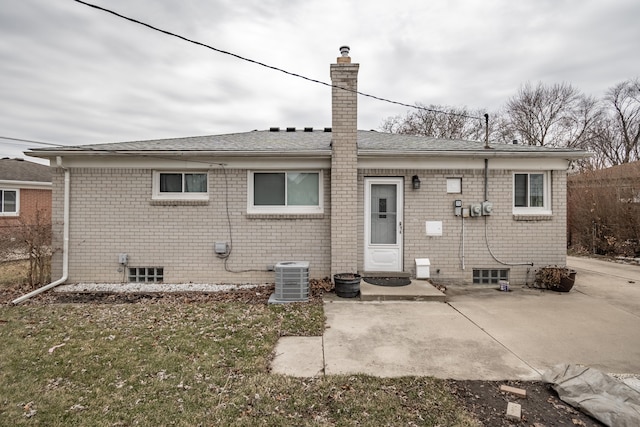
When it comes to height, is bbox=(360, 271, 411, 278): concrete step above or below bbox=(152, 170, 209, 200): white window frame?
below

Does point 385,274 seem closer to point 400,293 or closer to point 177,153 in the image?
point 400,293

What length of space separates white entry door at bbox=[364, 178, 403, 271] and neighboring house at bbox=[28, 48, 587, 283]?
0.07 ft

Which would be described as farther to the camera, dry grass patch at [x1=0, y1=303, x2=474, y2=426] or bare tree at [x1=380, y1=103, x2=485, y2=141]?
bare tree at [x1=380, y1=103, x2=485, y2=141]

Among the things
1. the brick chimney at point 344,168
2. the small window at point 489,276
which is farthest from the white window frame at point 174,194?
the small window at point 489,276

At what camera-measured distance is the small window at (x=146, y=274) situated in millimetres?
7020

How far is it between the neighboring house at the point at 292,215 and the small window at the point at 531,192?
1.2 inches

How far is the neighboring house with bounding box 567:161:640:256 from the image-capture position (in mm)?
11008

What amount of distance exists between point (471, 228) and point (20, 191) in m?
21.1

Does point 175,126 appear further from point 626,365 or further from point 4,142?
point 626,365

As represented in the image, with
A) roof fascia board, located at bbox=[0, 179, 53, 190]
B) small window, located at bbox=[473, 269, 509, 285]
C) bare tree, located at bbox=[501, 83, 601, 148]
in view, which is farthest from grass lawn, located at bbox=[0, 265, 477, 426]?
bare tree, located at bbox=[501, 83, 601, 148]

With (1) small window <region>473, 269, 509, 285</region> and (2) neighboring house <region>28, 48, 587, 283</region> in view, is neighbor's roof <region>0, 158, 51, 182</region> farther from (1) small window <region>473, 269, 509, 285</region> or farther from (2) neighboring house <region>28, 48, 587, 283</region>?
(1) small window <region>473, 269, 509, 285</region>

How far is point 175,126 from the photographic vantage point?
17.6 meters

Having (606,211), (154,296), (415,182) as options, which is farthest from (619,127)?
(154,296)

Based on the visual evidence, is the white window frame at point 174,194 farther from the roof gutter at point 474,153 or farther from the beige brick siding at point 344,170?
the roof gutter at point 474,153
